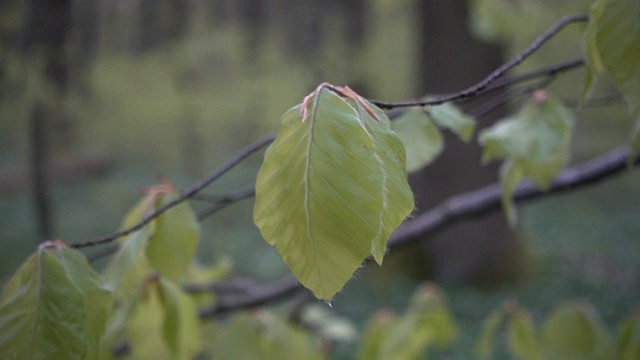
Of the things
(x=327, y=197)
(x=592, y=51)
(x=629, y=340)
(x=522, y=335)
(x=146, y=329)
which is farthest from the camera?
(x=522, y=335)

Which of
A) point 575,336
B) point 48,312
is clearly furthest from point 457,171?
point 48,312

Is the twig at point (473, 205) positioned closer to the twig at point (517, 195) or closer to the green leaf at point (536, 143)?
the twig at point (517, 195)

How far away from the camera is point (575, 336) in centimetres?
102

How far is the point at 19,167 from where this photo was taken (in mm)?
4562

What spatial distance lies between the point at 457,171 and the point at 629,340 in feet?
9.18

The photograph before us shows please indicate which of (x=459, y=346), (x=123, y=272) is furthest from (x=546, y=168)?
(x=459, y=346)

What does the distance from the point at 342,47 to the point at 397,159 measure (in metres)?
4.67

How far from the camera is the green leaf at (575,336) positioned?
39.6 inches

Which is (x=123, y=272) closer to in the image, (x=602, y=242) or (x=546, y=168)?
(x=546, y=168)

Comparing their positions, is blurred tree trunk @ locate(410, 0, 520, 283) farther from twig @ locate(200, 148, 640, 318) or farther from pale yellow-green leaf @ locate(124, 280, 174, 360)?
pale yellow-green leaf @ locate(124, 280, 174, 360)

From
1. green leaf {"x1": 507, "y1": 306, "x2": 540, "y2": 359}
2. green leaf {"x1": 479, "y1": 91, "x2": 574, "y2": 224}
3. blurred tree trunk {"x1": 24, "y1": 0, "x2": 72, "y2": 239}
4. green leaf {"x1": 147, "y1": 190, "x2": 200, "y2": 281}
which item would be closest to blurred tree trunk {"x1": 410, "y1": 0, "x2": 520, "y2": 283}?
blurred tree trunk {"x1": 24, "y1": 0, "x2": 72, "y2": 239}

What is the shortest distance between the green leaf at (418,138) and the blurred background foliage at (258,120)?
1780mm

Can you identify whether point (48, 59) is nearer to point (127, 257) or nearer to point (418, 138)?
point (127, 257)

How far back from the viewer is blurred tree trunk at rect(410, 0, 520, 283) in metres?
3.54
